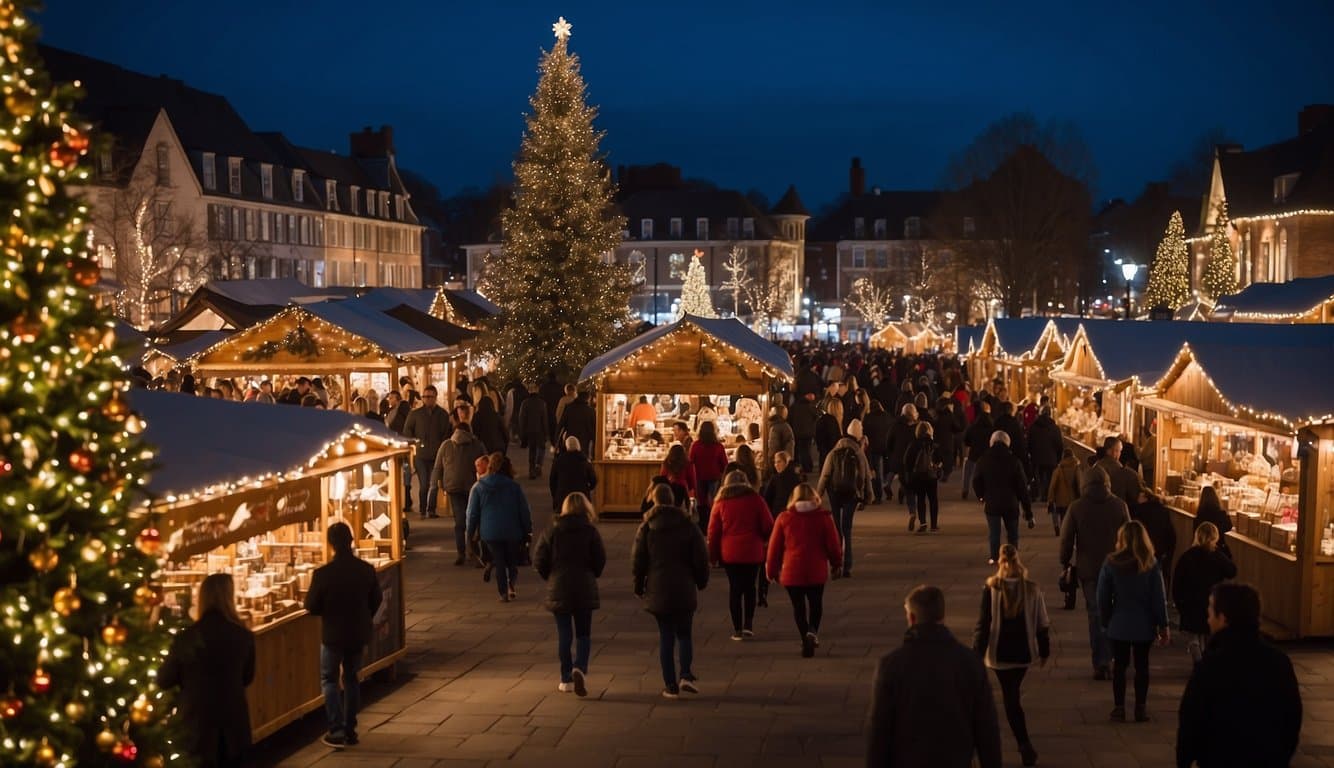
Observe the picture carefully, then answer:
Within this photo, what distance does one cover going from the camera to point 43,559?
5844 millimetres

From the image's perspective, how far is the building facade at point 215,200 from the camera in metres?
49.9

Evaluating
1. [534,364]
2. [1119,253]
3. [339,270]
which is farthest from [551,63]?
[1119,253]

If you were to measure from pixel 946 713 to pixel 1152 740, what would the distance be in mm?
4225

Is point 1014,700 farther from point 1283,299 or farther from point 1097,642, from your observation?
point 1283,299

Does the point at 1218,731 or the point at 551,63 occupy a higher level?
the point at 551,63

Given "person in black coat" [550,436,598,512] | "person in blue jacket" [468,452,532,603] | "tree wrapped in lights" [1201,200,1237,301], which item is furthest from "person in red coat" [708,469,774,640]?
"tree wrapped in lights" [1201,200,1237,301]

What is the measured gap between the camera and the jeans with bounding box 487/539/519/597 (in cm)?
1504

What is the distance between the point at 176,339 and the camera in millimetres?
28141

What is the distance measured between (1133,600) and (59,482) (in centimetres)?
697

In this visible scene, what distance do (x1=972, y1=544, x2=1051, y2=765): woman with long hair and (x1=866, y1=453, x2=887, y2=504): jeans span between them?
13696 mm

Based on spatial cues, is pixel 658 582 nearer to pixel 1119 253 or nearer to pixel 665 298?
pixel 665 298

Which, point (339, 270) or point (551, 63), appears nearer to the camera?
point (551, 63)

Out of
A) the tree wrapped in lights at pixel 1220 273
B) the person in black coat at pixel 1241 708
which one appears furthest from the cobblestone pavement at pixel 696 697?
the tree wrapped in lights at pixel 1220 273

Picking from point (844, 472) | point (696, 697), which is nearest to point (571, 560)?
point (696, 697)
